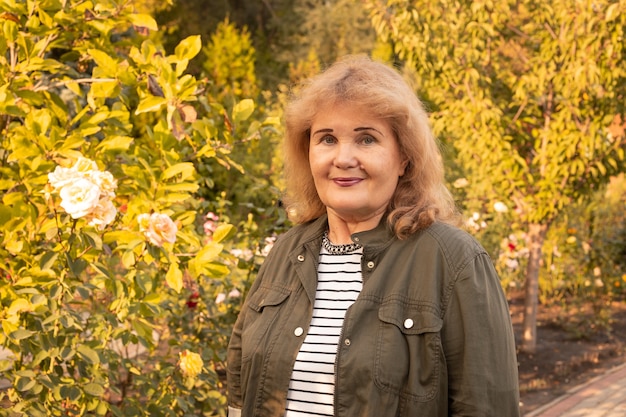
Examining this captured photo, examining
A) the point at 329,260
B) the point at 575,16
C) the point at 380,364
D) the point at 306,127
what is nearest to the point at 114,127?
the point at 306,127

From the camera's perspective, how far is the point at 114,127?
122 inches

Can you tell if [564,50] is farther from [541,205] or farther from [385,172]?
[385,172]

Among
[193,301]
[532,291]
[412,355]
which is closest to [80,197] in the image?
[412,355]

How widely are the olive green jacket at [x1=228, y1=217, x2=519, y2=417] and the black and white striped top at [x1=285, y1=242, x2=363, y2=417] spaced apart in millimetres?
24

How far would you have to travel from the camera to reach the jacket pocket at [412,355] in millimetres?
1892

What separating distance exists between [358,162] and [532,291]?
5.49m

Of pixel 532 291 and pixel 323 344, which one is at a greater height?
pixel 532 291

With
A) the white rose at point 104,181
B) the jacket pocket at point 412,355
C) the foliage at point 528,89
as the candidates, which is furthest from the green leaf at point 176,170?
the foliage at point 528,89

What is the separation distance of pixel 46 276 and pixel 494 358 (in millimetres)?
1615

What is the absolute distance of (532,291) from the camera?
7.23 m

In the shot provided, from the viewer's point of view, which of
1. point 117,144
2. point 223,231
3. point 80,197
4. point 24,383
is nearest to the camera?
point 80,197

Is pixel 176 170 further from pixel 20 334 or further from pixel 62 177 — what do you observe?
pixel 20 334

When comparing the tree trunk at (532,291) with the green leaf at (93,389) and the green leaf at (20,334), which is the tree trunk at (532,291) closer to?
the green leaf at (93,389)

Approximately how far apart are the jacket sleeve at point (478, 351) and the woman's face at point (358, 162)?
0.33 m
